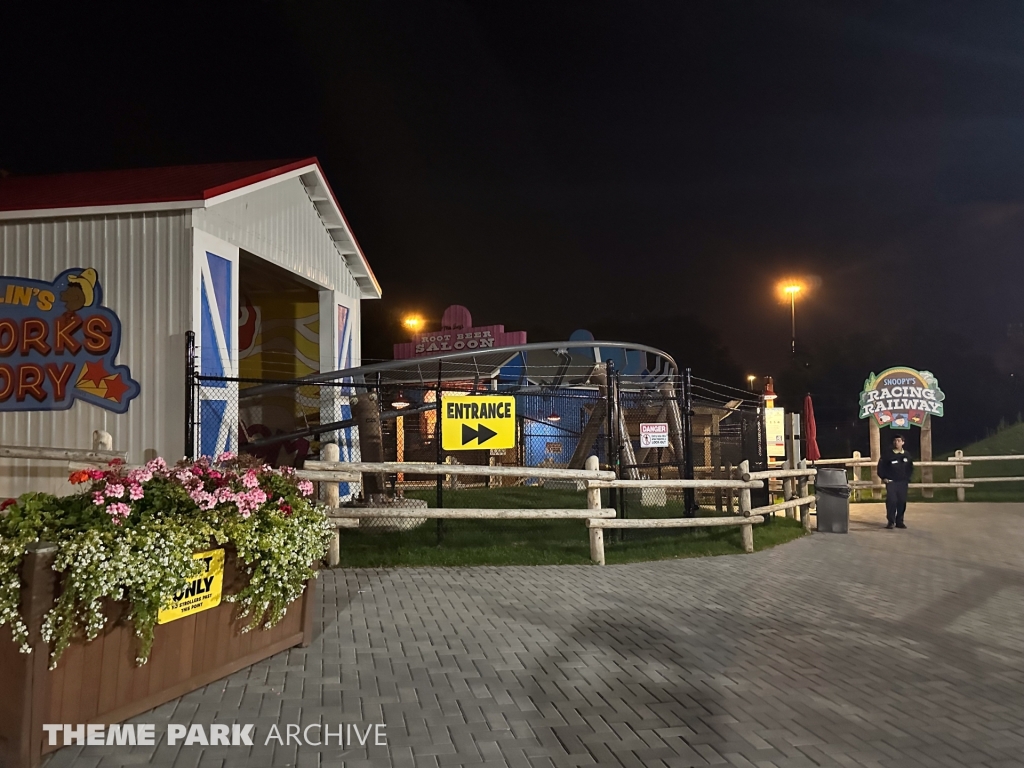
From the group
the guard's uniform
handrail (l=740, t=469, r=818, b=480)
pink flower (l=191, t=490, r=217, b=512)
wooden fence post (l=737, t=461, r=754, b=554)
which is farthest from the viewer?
the guard's uniform

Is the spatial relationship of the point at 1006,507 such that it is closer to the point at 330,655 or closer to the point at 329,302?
the point at 329,302

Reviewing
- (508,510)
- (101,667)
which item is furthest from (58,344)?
(101,667)

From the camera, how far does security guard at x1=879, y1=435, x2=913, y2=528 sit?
14.4 meters

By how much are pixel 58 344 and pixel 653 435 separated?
8.95 meters

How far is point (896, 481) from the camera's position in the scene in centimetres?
1461

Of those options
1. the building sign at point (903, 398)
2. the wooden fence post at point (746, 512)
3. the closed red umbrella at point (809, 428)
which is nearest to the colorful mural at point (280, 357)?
the wooden fence post at point (746, 512)

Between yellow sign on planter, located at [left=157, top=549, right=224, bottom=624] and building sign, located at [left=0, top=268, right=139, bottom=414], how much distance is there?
6.87m

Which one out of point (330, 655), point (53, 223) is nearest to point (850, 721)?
point (330, 655)

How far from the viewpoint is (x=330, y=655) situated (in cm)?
575

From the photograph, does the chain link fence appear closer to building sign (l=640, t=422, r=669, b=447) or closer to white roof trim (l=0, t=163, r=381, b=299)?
building sign (l=640, t=422, r=669, b=447)

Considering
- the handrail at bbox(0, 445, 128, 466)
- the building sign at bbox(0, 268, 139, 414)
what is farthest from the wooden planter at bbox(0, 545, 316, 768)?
the building sign at bbox(0, 268, 139, 414)

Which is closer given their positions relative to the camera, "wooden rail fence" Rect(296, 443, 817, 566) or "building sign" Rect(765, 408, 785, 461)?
"wooden rail fence" Rect(296, 443, 817, 566)

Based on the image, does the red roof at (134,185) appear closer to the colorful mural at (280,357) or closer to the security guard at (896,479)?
the colorful mural at (280,357)

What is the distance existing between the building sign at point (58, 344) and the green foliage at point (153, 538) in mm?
6017
